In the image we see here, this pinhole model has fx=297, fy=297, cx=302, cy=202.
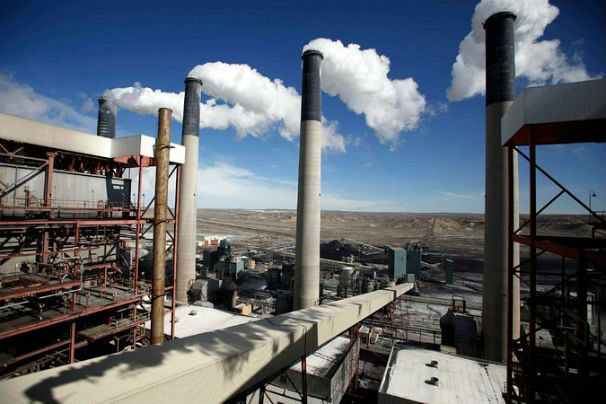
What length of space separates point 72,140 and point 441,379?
75.1 feet

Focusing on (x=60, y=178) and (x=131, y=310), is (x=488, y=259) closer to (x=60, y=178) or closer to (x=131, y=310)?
(x=131, y=310)

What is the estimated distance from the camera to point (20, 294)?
39.2 feet

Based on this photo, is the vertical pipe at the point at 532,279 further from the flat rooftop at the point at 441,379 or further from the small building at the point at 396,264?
the small building at the point at 396,264

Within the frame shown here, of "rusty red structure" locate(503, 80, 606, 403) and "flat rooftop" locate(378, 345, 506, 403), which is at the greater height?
"rusty red structure" locate(503, 80, 606, 403)

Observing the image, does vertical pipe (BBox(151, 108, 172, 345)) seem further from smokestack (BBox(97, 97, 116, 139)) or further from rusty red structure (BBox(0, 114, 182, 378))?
smokestack (BBox(97, 97, 116, 139))

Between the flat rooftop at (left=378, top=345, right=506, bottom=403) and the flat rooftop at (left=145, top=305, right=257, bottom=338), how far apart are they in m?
9.51

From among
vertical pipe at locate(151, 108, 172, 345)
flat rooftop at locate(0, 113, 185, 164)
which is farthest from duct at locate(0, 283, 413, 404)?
flat rooftop at locate(0, 113, 185, 164)

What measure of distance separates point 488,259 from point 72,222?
23391 millimetres

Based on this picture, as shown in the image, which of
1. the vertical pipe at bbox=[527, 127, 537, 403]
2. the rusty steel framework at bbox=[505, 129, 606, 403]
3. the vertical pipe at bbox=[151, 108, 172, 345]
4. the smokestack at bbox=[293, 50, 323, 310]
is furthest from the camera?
the smokestack at bbox=[293, 50, 323, 310]

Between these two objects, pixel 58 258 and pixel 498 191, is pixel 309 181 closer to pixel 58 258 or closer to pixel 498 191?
pixel 498 191

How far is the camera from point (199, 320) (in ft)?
66.6

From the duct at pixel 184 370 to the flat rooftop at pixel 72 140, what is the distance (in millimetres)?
10086

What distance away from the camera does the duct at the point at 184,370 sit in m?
5.03

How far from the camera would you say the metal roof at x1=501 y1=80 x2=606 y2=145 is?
23.8 feet
